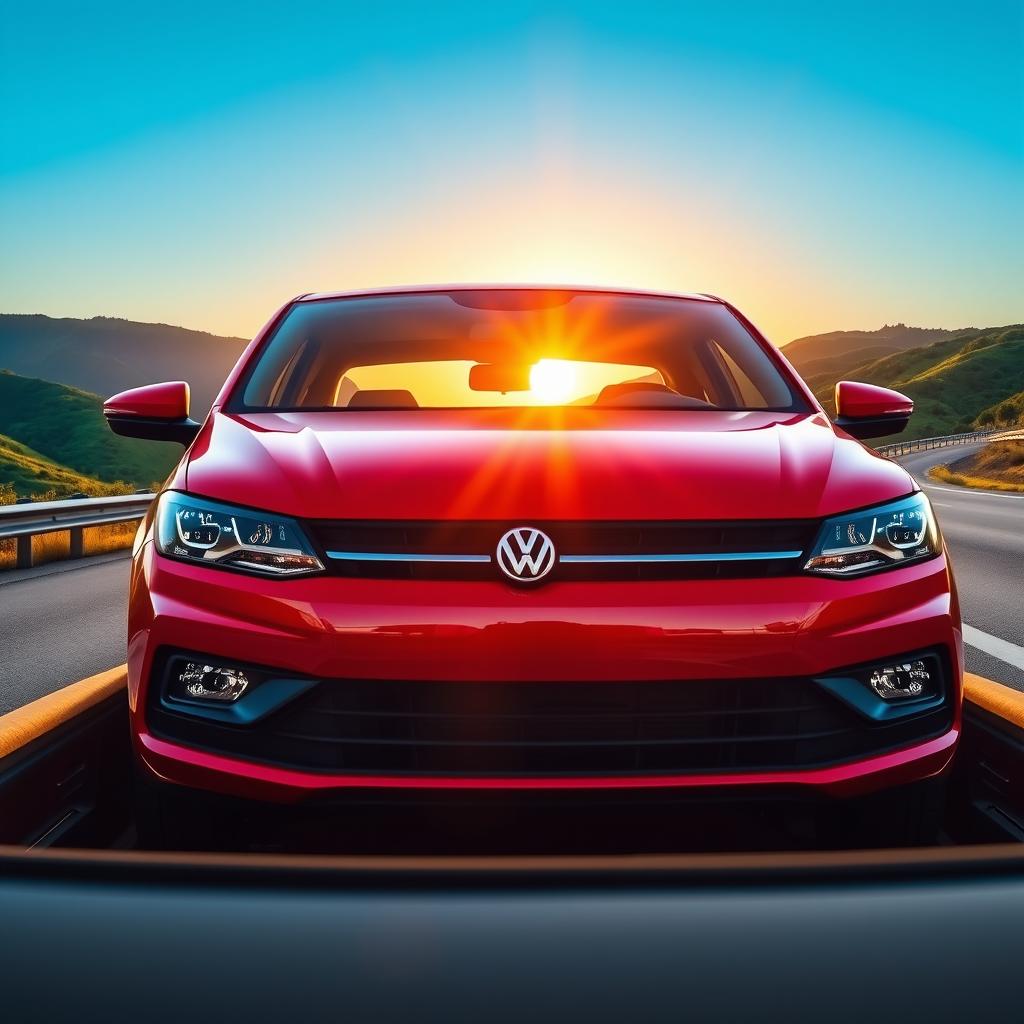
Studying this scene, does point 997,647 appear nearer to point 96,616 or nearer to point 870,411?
point 870,411

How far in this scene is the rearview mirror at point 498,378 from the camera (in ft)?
12.6

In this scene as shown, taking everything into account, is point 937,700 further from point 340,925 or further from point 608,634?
point 340,925

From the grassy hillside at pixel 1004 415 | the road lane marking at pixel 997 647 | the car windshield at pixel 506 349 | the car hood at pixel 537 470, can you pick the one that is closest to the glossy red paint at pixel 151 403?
the car windshield at pixel 506 349

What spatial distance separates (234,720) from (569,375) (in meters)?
2.31

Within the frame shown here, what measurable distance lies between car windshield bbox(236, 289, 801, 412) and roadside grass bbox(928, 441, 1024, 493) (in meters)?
35.6

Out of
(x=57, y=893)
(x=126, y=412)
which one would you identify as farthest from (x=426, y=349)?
(x=57, y=893)

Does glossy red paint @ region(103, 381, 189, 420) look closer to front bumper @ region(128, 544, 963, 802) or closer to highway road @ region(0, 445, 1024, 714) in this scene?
front bumper @ region(128, 544, 963, 802)

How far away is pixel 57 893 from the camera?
1309 millimetres

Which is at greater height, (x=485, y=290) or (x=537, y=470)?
(x=485, y=290)

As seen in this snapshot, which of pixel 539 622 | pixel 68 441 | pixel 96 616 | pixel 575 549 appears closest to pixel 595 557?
pixel 575 549

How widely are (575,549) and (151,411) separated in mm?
1705

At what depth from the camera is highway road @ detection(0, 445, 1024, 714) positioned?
237 inches

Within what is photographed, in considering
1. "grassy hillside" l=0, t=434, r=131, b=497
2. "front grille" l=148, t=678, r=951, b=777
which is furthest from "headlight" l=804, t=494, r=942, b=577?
"grassy hillside" l=0, t=434, r=131, b=497

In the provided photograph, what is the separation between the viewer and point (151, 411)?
3.34 metres
